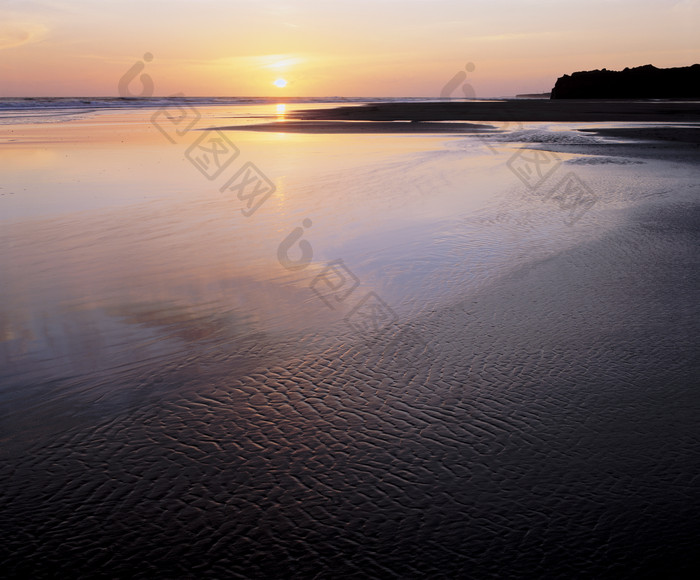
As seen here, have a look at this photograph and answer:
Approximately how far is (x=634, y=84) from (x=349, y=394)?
12812 centimetres

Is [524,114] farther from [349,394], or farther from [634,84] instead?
[634,84]

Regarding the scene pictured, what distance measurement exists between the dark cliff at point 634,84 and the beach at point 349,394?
377 ft

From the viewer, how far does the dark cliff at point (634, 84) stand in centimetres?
10762

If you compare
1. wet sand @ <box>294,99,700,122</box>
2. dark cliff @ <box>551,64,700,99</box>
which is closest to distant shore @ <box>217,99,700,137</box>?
wet sand @ <box>294,99,700,122</box>

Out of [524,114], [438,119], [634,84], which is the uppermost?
[438,119]

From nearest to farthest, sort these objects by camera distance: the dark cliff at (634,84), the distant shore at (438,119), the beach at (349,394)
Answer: the beach at (349,394), the distant shore at (438,119), the dark cliff at (634,84)

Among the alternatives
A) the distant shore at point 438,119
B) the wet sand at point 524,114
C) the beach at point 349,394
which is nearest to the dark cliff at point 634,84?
the wet sand at point 524,114

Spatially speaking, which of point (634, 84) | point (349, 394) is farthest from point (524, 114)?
point (634, 84)

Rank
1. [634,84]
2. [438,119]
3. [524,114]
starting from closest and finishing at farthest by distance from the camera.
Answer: [438,119], [524,114], [634,84]

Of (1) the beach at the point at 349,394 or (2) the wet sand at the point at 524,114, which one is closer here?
(1) the beach at the point at 349,394

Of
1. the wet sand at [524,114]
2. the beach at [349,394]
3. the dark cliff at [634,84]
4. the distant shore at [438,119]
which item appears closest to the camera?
the beach at [349,394]

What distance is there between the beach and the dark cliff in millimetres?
115006

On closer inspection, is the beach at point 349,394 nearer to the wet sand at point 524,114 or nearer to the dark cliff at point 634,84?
the wet sand at point 524,114

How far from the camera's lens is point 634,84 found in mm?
114000
